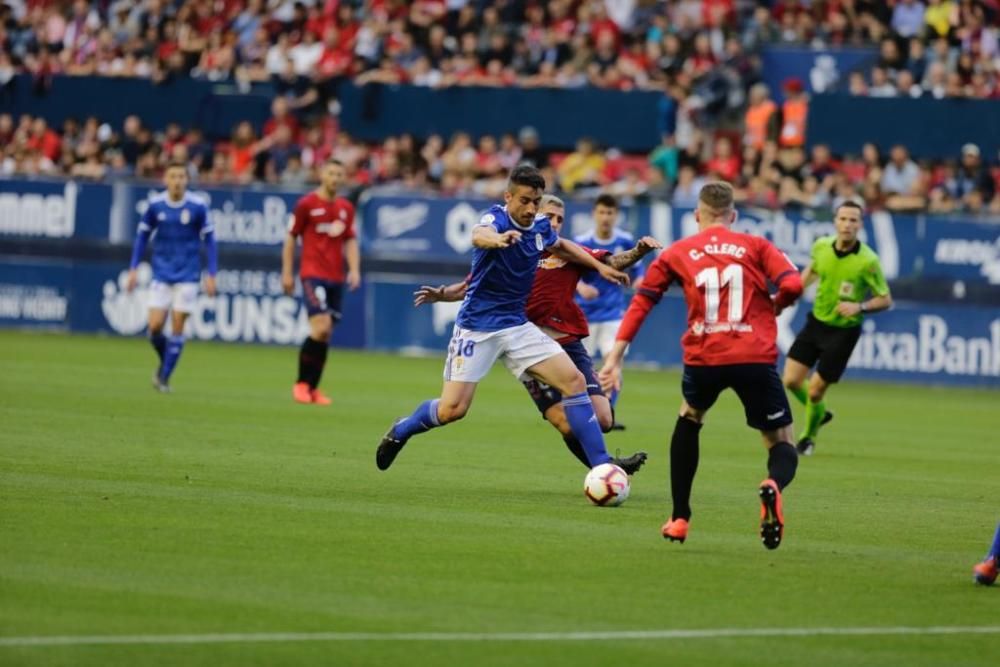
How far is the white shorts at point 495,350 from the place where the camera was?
13.4m

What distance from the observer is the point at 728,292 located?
443 inches

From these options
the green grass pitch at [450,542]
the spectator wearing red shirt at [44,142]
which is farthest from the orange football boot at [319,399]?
the spectator wearing red shirt at [44,142]

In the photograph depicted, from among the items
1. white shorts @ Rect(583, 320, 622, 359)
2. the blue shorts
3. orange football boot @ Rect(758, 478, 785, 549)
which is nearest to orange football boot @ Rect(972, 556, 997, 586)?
orange football boot @ Rect(758, 478, 785, 549)

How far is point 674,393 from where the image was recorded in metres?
25.0

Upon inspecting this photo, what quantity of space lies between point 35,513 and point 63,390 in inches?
391

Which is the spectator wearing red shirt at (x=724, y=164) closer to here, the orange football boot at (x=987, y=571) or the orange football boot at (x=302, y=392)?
the orange football boot at (x=302, y=392)

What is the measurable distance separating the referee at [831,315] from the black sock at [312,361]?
5.45 meters

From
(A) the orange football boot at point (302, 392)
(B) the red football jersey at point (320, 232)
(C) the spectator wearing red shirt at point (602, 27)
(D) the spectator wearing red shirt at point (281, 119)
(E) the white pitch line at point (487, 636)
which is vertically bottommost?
(E) the white pitch line at point (487, 636)

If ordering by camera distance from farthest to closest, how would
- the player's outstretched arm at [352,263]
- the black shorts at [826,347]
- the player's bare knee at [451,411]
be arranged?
the player's outstretched arm at [352,263] < the black shorts at [826,347] < the player's bare knee at [451,411]

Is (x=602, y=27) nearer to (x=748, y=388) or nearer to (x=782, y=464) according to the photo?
(x=748, y=388)

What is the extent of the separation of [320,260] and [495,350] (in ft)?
29.1

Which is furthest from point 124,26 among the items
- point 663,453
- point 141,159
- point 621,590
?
point 621,590

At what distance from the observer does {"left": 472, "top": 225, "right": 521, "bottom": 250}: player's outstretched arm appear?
40.8 feet

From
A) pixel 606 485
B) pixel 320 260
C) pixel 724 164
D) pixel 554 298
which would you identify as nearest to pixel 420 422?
pixel 606 485
